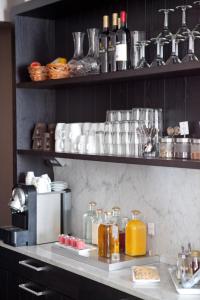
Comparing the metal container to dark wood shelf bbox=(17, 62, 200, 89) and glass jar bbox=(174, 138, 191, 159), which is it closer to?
dark wood shelf bbox=(17, 62, 200, 89)

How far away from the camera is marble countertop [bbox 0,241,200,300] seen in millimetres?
2607

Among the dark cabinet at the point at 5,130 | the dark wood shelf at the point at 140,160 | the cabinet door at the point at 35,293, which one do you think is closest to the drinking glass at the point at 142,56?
the dark wood shelf at the point at 140,160

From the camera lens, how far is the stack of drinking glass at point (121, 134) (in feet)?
10.2

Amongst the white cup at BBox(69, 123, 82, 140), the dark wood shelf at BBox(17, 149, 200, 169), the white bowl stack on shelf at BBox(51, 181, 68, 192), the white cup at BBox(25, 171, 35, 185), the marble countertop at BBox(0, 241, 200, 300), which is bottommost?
the marble countertop at BBox(0, 241, 200, 300)

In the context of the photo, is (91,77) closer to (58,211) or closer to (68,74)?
(68,74)

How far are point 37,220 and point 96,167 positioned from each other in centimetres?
53

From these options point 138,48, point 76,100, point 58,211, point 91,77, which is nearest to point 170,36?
point 138,48

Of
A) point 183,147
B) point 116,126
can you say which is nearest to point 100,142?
point 116,126

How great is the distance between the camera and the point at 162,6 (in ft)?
10.5

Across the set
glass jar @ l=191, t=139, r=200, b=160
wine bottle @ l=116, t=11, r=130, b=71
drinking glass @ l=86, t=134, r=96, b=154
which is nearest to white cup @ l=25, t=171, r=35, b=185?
drinking glass @ l=86, t=134, r=96, b=154

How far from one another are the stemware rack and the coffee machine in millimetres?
298

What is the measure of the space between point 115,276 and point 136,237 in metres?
0.36

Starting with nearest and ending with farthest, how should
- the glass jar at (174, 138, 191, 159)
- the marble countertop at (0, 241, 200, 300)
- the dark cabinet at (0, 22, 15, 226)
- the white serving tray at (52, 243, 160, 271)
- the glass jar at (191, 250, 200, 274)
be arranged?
the marble countertop at (0, 241, 200, 300) < the glass jar at (191, 250, 200, 274) < the glass jar at (174, 138, 191, 159) < the white serving tray at (52, 243, 160, 271) < the dark cabinet at (0, 22, 15, 226)

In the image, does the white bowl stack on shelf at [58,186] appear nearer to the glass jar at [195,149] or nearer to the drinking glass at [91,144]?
the drinking glass at [91,144]
